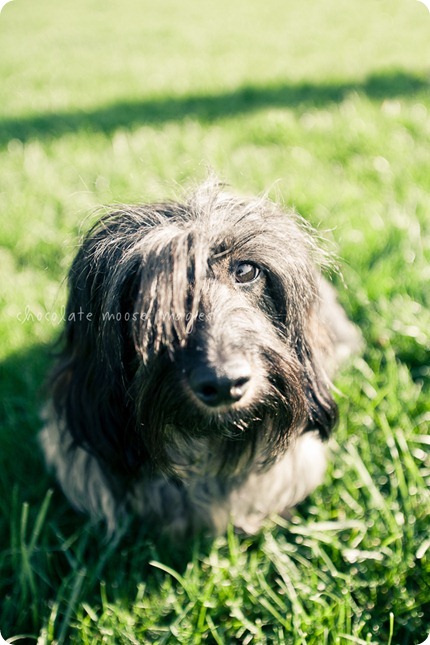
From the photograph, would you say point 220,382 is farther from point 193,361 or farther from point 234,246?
point 234,246

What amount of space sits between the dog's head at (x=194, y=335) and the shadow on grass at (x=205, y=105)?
3.36 m

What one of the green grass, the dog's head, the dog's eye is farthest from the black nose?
the green grass

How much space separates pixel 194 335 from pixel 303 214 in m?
2.05

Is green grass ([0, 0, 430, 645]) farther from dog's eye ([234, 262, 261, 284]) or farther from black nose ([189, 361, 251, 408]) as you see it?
black nose ([189, 361, 251, 408])

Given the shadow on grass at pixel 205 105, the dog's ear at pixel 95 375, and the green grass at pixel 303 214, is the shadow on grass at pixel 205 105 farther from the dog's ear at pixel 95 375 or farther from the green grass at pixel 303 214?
the dog's ear at pixel 95 375

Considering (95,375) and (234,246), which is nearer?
(234,246)

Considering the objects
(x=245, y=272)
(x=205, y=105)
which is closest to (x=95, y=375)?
(x=245, y=272)

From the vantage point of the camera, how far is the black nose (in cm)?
146

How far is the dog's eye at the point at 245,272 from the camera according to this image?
1665mm

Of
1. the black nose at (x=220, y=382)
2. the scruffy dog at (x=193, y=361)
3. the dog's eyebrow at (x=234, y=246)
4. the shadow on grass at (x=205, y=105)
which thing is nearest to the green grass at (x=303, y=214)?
the shadow on grass at (x=205, y=105)

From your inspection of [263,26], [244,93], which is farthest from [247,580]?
[263,26]

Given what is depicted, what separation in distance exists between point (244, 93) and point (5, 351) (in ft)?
11.4

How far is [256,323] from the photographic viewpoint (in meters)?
1.63

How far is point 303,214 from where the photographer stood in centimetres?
342
